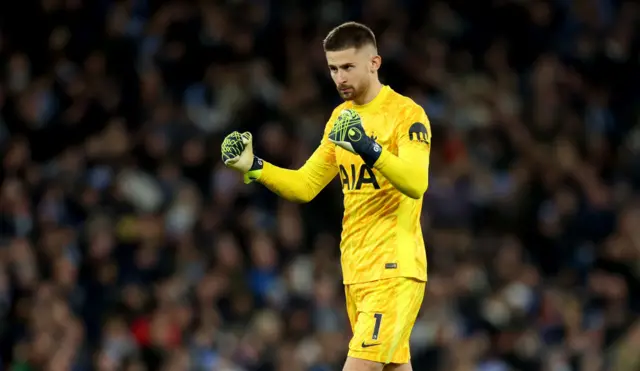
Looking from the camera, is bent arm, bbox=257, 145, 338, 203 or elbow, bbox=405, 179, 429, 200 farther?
bent arm, bbox=257, 145, 338, 203

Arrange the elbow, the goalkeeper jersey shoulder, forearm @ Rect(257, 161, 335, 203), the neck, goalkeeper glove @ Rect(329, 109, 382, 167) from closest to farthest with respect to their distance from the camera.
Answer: goalkeeper glove @ Rect(329, 109, 382, 167) < the elbow < the goalkeeper jersey shoulder < the neck < forearm @ Rect(257, 161, 335, 203)

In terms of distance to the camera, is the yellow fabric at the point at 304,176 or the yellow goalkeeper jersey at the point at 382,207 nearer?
the yellow goalkeeper jersey at the point at 382,207

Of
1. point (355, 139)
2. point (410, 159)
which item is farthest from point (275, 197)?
point (355, 139)

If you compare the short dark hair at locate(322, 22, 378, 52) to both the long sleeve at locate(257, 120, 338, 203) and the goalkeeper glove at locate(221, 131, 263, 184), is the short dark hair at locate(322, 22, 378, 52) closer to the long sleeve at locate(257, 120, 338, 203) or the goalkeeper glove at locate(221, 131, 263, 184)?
the long sleeve at locate(257, 120, 338, 203)

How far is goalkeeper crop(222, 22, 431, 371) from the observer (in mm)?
7074

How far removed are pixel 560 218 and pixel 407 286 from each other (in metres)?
7.31

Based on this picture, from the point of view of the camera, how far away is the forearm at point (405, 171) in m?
6.73

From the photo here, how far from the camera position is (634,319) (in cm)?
1308

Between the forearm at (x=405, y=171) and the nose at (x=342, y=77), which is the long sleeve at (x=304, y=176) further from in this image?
the forearm at (x=405, y=171)

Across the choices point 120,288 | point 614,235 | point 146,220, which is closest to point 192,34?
point 146,220

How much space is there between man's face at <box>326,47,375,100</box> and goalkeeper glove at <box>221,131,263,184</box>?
64cm

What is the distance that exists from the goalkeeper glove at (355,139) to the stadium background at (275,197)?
5703mm

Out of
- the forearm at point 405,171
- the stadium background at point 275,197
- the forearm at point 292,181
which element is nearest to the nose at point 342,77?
the forearm at point 405,171

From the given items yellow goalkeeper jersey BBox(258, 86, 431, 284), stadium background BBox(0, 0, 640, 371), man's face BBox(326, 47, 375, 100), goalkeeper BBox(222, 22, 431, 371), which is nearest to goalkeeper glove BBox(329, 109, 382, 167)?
goalkeeper BBox(222, 22, 431, 371)
